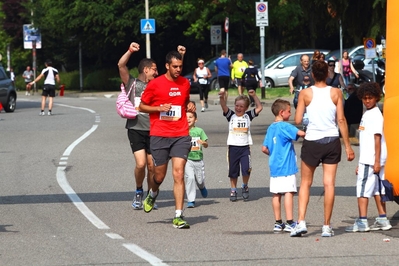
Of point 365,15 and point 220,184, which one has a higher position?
point 365,15

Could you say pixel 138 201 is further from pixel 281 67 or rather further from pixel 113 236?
pixel 281 67

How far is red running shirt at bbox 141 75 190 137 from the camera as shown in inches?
428

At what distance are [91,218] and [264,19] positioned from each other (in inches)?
975

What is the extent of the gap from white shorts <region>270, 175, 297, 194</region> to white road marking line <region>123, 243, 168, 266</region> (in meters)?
1.66

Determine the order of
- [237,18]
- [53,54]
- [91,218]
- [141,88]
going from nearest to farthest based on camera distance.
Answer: [91,218] → [141,88] → [237,18] → [53,54]

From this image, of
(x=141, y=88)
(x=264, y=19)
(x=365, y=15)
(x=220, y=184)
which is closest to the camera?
(x=141, y=88)

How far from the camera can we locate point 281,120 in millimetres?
10672

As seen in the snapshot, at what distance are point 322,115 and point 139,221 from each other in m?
2.40

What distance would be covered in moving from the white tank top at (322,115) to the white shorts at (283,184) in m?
0.55

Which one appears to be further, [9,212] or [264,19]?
[264,19]

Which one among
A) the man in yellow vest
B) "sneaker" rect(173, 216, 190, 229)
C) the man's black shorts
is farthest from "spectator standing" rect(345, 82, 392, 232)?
the man in yellow vest

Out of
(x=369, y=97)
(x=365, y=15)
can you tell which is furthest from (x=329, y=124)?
(x=365, y=15)

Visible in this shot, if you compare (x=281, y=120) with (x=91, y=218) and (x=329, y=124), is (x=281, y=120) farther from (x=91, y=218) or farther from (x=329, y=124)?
(x=91, y=218)

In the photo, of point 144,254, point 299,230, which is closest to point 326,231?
point 299,230
